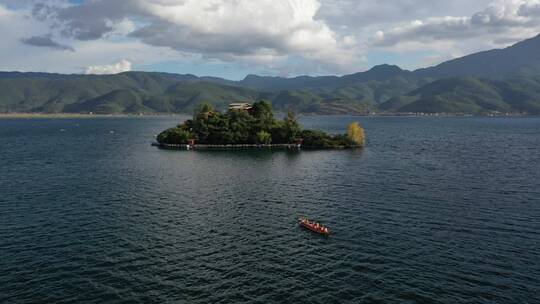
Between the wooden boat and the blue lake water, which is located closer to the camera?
the blue lake water

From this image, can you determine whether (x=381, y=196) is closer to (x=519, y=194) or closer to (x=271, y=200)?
(x=271, y=200)

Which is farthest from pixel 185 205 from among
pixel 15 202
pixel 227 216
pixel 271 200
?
pixel 15 202

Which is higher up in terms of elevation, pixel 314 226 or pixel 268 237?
pixel 314 226

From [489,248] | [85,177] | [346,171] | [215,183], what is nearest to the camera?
[489,248]

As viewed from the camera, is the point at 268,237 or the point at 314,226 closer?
the point at 268,237
